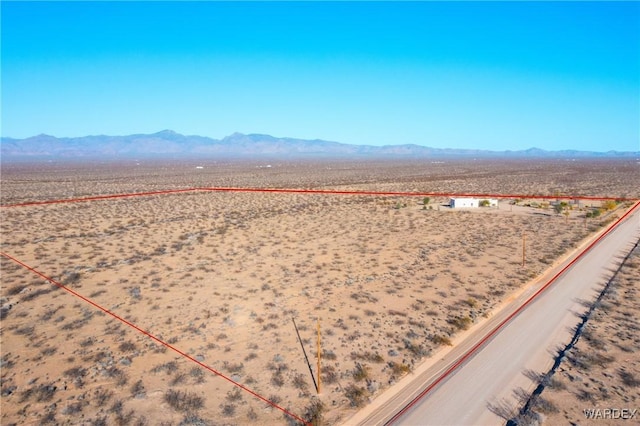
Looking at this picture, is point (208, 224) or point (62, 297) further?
point (208, 224)

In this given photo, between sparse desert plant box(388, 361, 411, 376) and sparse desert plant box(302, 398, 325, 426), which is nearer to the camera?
sparse desert plant box(302, 398, 325, 426)

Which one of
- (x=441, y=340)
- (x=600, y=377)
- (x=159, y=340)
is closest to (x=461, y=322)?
(x=441, y=340)

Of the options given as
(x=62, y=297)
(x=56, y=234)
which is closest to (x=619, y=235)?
(x=62, y=297)

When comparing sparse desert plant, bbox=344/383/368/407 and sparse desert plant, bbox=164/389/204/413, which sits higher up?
sparse desert plant, bbox=344/383/368/407

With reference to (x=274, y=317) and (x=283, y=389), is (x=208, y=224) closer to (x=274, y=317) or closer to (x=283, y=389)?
(x=274, y=317)

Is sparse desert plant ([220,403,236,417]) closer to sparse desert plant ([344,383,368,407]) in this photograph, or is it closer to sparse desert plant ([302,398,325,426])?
sparse desert plant ([302,398,325,426])

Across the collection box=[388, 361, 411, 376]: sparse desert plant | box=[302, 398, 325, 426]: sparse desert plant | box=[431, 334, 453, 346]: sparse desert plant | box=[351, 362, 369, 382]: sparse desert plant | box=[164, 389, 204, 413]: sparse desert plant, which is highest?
box=[431, 334, 453, 346]: sparse desert plant

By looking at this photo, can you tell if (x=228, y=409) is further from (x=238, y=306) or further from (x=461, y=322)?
(x=461, y=322)

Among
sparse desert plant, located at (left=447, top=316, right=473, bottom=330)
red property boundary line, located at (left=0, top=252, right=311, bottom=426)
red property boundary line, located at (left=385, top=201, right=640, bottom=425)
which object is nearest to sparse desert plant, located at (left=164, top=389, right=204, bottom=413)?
red property boundary line, located at (left=0, top=252, right=311, bottom=426)
